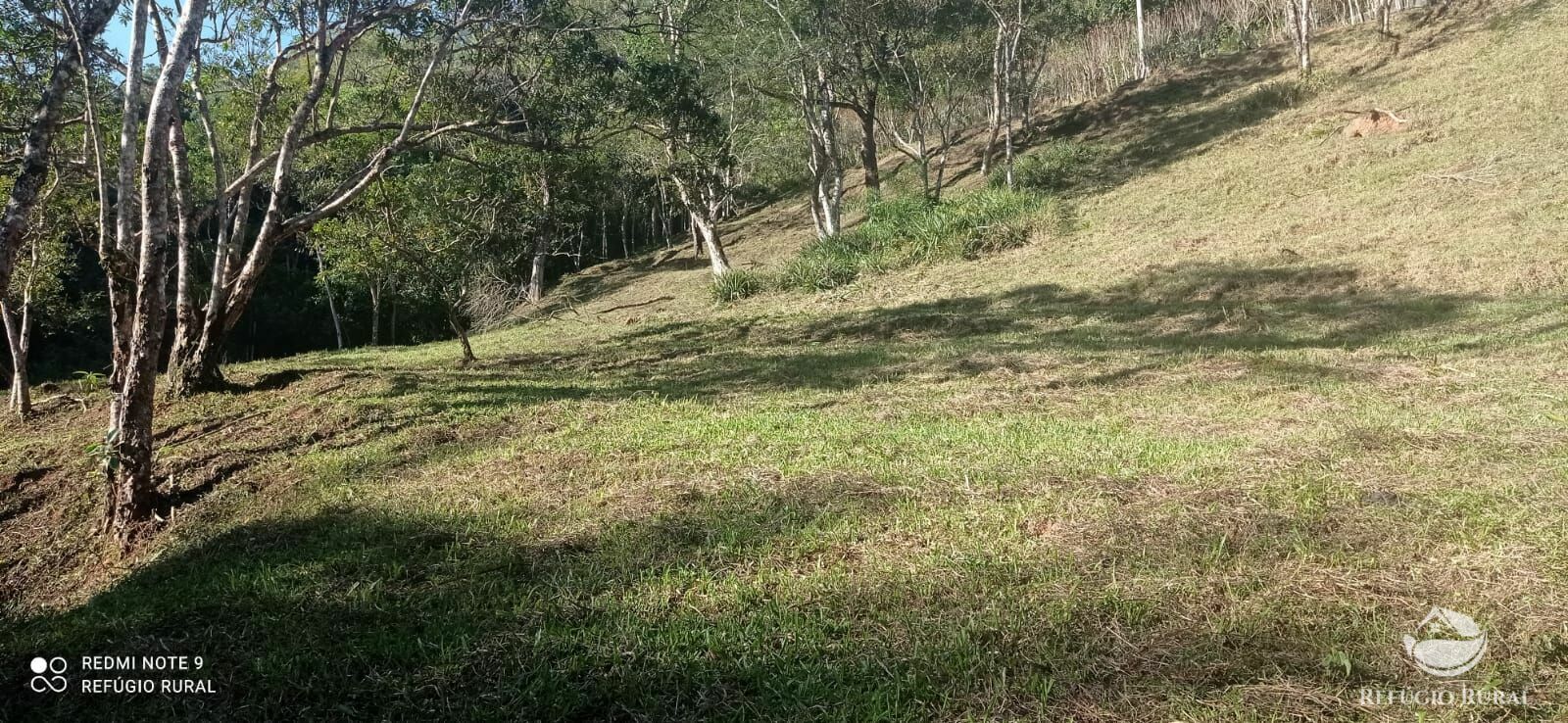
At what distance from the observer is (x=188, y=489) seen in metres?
5.84

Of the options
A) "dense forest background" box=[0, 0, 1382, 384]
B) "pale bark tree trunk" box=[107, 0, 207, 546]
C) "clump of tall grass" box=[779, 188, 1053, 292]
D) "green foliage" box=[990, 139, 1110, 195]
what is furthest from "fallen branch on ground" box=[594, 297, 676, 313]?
"pale bark tree trunk" box=[107, 0, 207, 546]

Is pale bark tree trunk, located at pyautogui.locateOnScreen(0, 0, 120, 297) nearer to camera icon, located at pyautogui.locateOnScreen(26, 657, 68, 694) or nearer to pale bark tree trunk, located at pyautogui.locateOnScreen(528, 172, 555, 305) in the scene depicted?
camera icon, located at pyautogui.locateOnScreen(26, 657, 68, 694)

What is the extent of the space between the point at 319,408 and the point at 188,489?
234cm

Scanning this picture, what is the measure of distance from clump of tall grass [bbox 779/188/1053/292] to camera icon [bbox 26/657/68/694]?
16.0m

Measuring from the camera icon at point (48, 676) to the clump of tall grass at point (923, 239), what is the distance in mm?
15985

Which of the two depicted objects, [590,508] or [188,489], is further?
[188,489]

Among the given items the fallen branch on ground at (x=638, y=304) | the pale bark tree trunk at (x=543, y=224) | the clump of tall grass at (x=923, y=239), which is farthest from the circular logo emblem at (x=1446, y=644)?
the pale bark tree trunk at (x=543, y=224)

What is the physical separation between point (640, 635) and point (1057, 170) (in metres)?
23.4

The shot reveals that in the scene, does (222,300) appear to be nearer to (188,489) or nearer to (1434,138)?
(188,489)

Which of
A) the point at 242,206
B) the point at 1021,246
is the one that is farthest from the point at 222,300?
the point at 1021,246

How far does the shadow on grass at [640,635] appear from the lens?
2.74 m

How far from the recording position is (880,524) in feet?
13.9

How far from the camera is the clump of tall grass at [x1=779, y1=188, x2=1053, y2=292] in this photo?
742 inches

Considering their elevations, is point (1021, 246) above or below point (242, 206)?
below
